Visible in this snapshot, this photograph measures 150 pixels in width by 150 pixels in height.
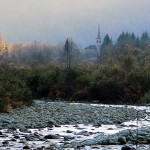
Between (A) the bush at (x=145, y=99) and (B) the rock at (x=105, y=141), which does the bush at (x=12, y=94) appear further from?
(A) the bush at (x=145, y=99)

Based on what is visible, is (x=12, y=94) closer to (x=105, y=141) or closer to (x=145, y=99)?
(x=105, y=141)

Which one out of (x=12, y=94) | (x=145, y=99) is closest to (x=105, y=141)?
(x=12, y=94)

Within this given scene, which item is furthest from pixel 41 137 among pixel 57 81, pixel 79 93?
pixel 57 81

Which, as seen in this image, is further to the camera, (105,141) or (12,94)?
(12,94)

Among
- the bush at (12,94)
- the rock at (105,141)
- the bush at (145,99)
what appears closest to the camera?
the rock at (105,141)

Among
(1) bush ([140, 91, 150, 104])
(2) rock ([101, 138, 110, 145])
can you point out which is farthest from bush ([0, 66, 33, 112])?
(1) bush ([140, 91, 150, 104])

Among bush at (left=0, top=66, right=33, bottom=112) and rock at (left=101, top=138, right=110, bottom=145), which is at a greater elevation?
bush at (left=0, top=66, right=33, bottom=112)

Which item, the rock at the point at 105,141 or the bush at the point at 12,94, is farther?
the bush at the point at 12,94

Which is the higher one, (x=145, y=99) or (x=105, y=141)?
(x=145, y=99)

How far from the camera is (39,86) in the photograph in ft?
100

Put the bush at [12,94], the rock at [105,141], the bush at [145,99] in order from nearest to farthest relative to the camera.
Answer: the rock at [105,141] → the bush at [12,94] → the bush at [145,99]

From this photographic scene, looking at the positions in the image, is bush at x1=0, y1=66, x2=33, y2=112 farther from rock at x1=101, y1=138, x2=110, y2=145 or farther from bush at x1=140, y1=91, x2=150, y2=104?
bush at x1=140, y1=91, x2=150, y2=104

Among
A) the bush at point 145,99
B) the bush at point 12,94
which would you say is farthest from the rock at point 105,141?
the bush at point 145,99

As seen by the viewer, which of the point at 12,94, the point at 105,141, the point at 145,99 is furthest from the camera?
the point at 145,99
